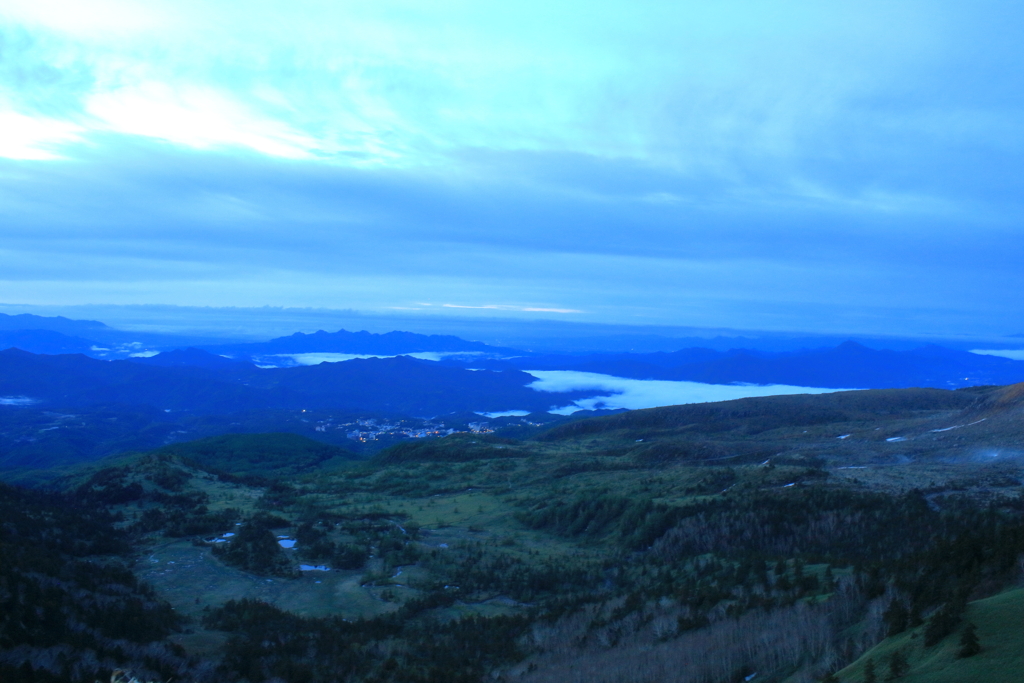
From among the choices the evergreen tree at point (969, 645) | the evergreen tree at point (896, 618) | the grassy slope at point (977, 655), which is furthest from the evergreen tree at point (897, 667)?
the evergreen tree at point (896, 618)

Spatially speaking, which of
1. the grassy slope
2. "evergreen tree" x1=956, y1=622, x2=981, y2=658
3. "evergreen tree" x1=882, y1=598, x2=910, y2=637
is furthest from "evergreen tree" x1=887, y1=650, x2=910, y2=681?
"evergreen tree" x1=882, y1=598, x2=910, y2=637

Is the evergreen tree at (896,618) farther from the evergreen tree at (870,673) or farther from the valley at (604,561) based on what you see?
the evergreen tree at (870,673)

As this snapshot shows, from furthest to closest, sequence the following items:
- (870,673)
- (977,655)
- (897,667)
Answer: (870,673)
(897,667)
(977,655)

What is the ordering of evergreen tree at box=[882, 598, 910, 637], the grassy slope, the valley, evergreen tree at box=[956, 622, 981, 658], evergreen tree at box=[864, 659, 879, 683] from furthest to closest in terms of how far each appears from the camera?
the valley < evergreen tree at box=[882, 598, 910, 637] < evergreen tree at box=[864, 659, 879, 683] < evergreen tree at box=[956, 622, 981, 658] < the grassy slope

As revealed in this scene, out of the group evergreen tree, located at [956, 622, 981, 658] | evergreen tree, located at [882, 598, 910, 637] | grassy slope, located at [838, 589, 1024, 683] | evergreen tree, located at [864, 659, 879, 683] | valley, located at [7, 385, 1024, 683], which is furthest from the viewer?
valley, located at [7, 385, 1024, 683]

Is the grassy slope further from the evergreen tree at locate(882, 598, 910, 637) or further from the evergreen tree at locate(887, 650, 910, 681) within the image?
the evergreen tree at locate(882, 598, 910, 637)

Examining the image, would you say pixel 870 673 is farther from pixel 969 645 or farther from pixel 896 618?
pixel 896 618

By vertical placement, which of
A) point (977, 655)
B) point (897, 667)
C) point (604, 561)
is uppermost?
point (977, 655)

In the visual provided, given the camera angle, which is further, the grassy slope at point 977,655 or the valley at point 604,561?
the valley at point 604,561

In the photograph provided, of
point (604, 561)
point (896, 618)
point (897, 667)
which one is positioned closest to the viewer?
point (897, 667)

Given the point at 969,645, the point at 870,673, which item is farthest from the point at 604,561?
the point at 969,645
